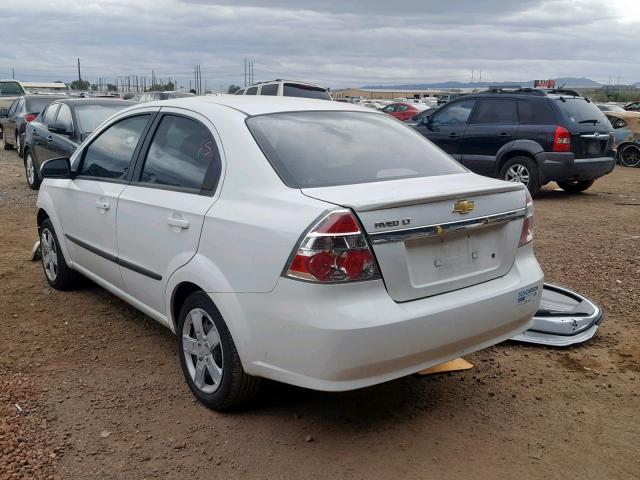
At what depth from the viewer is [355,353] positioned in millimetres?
2867

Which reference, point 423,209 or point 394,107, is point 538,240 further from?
point 394,107

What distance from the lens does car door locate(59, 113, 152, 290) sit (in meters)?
4.38

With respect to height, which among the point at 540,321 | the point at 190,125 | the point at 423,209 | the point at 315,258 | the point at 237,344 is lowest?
the point at 540,321

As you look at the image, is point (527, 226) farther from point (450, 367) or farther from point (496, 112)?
point (496, 112)

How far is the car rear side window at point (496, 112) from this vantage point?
11211mm

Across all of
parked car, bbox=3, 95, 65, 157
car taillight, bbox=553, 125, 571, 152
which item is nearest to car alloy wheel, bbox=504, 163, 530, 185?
car taillight, bbox=553, 125, 571, 152

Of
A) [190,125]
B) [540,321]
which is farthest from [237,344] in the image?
[540,321]

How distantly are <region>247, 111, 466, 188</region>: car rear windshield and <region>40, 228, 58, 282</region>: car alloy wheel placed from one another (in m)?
2.80

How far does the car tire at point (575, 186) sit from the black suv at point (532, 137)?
0.03 metres

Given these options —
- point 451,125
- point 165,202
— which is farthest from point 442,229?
point 451,125

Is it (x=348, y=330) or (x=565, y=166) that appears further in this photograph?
(x=565, y=166)

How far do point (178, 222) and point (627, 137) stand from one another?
16.3 metres

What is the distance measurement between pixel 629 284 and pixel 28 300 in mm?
5288

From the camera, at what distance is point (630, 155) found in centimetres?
1673
